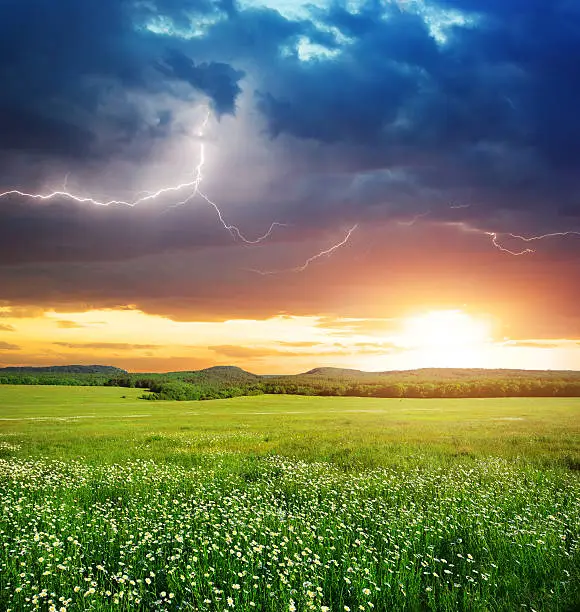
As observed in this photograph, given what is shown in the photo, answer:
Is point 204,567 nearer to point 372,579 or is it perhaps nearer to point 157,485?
point 372,579

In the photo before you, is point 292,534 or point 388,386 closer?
point 292,534

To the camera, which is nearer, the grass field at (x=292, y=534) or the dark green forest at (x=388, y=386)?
the grass field at (x=292, y=534)

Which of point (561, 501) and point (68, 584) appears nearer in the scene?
point (68, 584)

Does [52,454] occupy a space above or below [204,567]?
below

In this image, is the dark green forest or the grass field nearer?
the grass field

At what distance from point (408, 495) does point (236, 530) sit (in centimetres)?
544

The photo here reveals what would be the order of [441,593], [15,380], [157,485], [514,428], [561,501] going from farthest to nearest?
[15,380]
[514,428]
[157,485]
[561,501]
[441,593]

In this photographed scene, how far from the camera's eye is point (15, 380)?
126562 millimetres

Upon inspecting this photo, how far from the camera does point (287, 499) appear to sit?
41.0ft

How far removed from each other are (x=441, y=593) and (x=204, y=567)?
11.5 feet

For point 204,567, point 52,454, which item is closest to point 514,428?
point 52,454

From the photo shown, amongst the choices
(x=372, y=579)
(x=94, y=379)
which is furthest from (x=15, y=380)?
(x=372, y=579)

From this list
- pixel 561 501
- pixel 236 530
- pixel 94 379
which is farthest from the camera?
pixel 94 379

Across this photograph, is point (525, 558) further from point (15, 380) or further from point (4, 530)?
point (15, 380)
